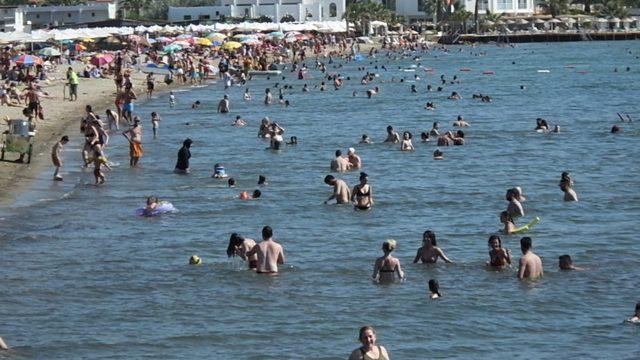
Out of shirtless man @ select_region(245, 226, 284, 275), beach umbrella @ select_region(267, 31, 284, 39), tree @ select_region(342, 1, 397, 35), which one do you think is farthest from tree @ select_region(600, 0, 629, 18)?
shirtless man @ select_region(245, 226, 284, 275)

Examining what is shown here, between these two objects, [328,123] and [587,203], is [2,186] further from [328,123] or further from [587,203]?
[328,123]

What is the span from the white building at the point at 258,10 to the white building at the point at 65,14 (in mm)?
8496

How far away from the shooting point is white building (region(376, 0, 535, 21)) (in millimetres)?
166375

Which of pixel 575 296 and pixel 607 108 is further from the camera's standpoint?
pixel 607 108

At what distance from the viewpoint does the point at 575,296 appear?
19781mm

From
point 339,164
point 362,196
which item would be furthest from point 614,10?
point 362,196

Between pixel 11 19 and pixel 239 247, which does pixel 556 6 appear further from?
pixel 239 247

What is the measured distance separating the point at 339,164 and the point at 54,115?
16.3 m

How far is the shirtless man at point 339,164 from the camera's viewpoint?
113 ft

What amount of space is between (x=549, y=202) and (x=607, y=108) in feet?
96.9

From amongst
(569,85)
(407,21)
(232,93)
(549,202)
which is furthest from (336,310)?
(407,21)

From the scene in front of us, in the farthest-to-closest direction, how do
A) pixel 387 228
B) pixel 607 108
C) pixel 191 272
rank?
pixel 607 108
pixel 387 228
pixel 191 272

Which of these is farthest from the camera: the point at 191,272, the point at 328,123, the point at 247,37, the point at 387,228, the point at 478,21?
the point at 478,21

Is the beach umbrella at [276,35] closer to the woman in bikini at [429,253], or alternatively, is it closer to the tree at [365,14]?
the tree at [365,14]
